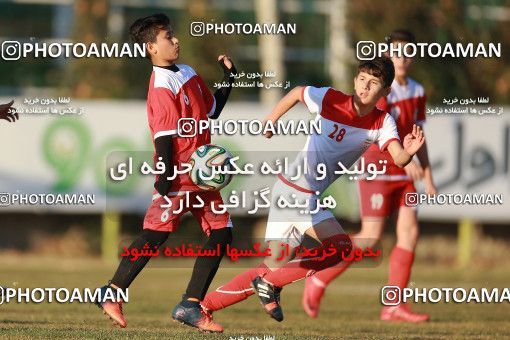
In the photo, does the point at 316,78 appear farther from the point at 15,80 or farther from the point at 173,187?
the point at 173,187

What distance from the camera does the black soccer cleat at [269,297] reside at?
8.52 metres

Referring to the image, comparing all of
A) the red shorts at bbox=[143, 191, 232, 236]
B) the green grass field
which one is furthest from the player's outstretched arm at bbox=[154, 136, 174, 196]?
the green grass field

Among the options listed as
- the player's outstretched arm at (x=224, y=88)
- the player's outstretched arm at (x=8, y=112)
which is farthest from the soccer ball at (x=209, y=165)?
the player's outstretched arm at (x=8, y=112)

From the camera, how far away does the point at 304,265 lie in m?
8.66

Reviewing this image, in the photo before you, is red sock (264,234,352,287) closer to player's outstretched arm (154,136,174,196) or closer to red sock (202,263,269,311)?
red sock (202,263,269,311)

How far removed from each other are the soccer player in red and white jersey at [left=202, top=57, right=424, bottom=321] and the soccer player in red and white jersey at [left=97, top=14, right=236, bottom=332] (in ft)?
0.84

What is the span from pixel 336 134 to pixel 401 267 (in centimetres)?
260

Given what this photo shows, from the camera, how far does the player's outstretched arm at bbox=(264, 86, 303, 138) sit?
27.6 ft

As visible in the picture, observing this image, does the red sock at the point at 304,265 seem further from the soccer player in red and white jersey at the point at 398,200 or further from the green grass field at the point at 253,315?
the soccer player in red and white jersey at the point at 398,200

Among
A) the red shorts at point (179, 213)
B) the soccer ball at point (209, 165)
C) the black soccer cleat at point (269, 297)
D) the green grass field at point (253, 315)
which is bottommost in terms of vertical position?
the green grass field at point (253, 315)

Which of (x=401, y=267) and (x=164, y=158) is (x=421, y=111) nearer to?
(x=401, y=267)

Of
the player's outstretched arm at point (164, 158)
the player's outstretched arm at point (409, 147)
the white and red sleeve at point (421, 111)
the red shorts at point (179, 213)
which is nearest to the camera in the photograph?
the player's outstretched arm at point (409, 147)

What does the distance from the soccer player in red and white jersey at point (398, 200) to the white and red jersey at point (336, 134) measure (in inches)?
74.8

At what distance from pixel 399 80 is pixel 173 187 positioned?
3.15m
